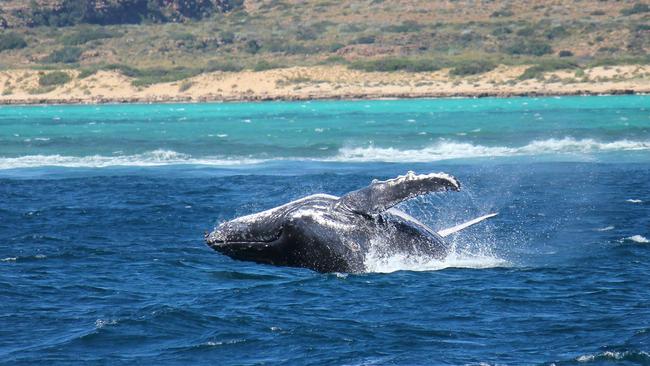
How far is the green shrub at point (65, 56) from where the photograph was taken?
128 m

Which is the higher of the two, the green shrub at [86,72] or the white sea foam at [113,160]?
the white sea foam at [113,160]

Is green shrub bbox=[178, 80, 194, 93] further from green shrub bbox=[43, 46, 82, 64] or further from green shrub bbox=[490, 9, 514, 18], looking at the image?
green shrub bbox=[490, 9, 514, 18]

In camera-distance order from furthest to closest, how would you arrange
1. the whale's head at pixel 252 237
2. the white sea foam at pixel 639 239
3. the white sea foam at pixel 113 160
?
1. the white sea foam at pixel 113 160
2. the white sea foam at pixel 639 239
3. the whale's head at pixel 252 237

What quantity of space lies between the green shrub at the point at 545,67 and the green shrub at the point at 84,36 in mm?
58799

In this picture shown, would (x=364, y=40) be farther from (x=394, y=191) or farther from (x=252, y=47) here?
(x=394, y=191)

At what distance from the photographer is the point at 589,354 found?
1185cm

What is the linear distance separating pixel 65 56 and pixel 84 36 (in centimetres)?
872

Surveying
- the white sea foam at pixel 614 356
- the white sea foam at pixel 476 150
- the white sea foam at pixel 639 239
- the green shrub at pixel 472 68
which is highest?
the white sea foam at pixel 614 356

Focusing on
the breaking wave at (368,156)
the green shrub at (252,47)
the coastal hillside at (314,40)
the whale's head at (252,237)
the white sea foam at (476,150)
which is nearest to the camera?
the whale's head at (252,237)

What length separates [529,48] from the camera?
390 ft

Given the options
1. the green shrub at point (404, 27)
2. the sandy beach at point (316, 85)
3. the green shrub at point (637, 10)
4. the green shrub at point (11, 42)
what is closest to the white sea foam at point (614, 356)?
the sandy beach at point (316, 85)

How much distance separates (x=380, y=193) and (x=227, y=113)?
69.4 m

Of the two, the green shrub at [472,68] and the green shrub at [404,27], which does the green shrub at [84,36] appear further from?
the green shrub at [472,68]

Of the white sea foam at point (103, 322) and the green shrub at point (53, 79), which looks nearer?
the white sea foam at point (103, 322)
